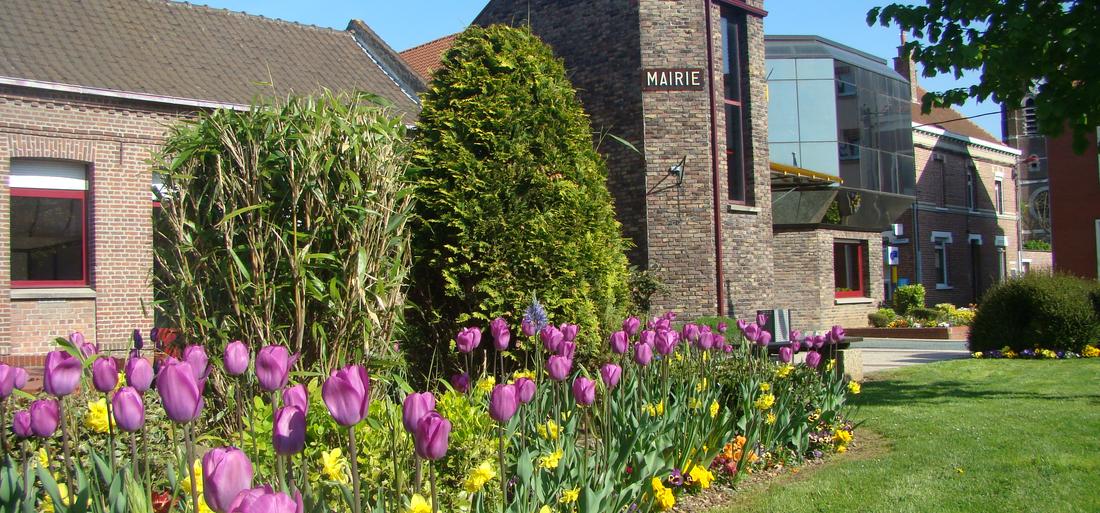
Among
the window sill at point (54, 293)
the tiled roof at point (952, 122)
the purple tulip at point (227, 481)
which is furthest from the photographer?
the tiled roof at point (952, 122)

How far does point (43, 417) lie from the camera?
2.79 metres

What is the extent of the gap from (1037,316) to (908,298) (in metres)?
12.9

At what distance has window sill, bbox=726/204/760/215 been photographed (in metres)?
17.6

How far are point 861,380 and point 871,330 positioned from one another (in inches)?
573

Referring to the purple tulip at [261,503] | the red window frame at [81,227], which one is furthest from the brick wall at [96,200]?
the purple tulip at [261,503]

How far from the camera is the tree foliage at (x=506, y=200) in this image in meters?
6.30

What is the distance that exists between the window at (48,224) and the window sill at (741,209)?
12.1m

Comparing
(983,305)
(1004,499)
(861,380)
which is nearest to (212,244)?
(1004,499)

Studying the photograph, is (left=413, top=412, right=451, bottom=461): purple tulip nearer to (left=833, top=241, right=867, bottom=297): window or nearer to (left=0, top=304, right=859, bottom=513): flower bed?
(left=0, top=304, right=859, bottom=513): flower bed

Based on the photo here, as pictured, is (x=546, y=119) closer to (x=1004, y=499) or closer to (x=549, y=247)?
(x=549, y=247)

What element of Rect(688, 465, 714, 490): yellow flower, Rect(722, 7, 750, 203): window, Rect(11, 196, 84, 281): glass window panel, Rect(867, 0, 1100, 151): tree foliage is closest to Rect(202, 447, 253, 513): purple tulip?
Rect(688, 465, 714, 490): yellow flower

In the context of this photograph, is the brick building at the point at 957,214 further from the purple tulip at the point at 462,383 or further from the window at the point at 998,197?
the purple tulip at the point at 462,383

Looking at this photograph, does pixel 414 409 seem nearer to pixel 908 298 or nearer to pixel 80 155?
pixel 80 155

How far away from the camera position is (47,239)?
15.7m
